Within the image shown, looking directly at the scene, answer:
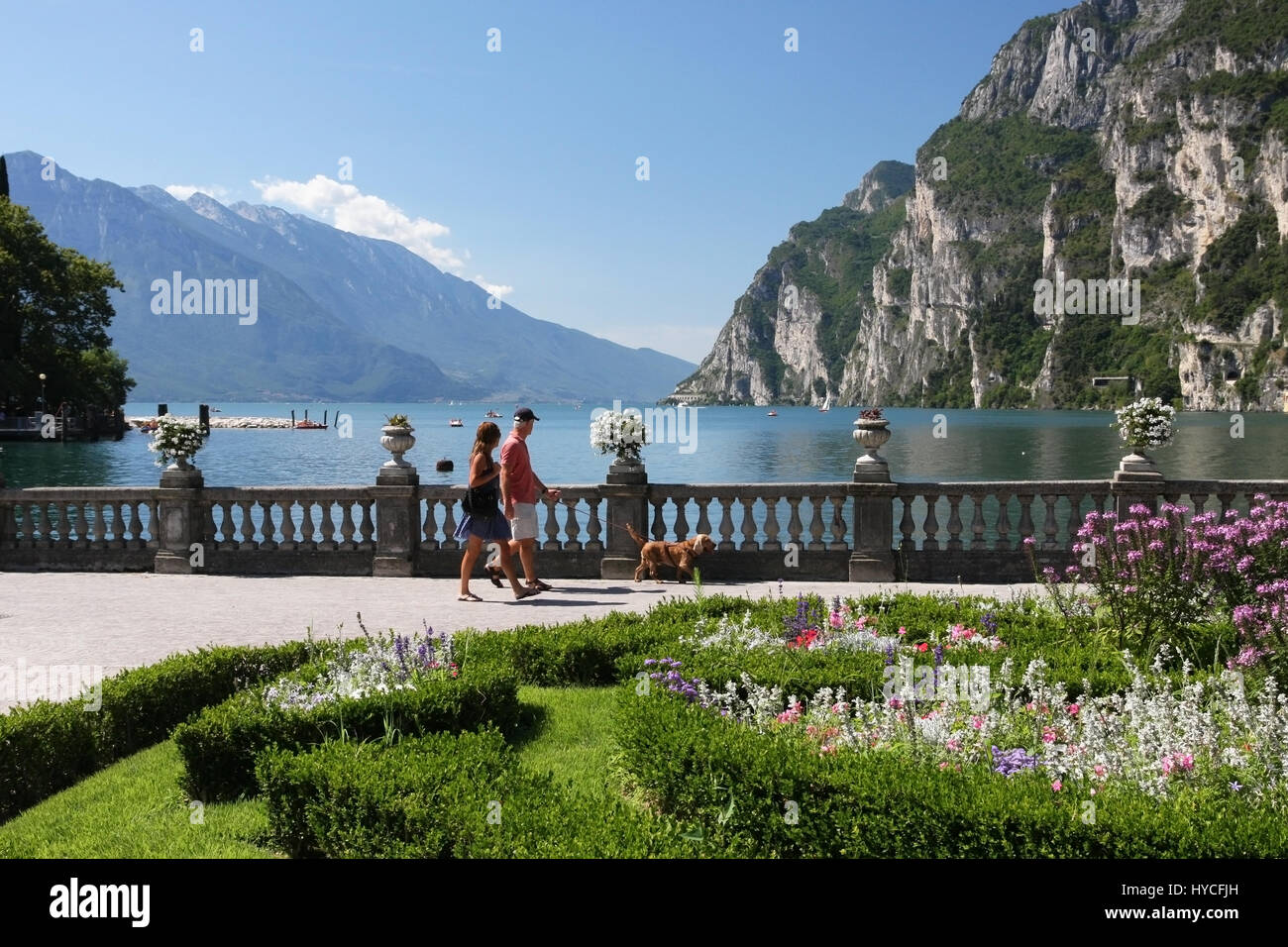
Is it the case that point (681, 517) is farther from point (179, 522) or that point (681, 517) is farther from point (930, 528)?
point (179, 522)

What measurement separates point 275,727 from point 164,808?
0.68 meters

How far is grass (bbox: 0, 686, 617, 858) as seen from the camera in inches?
195

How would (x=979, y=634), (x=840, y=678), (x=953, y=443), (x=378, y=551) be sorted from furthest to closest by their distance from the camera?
1. (x=953, y=443)
2. (x=378, y=551)
3. (x=979, y=634)
4. (x=840, y=678)

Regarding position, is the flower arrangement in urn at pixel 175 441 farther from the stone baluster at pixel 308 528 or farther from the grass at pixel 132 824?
the grass at pixel 132 824

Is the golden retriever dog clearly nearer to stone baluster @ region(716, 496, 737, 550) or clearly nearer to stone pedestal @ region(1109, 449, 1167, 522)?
stone baluster @ region(716, 496, 737, 550)

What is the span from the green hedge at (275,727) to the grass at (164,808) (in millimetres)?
159

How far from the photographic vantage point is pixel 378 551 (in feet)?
46.8

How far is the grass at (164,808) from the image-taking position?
195 inches

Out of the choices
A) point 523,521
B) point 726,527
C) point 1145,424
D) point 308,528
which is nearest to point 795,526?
point 726,527

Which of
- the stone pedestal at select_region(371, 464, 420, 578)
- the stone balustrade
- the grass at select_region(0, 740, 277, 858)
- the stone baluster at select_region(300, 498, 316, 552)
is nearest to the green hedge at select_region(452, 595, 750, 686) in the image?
the grass at select_region(0, 740, 277, 858)

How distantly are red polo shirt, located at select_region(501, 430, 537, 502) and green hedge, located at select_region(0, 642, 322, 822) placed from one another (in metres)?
4.51

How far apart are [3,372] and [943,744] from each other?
228 ft
